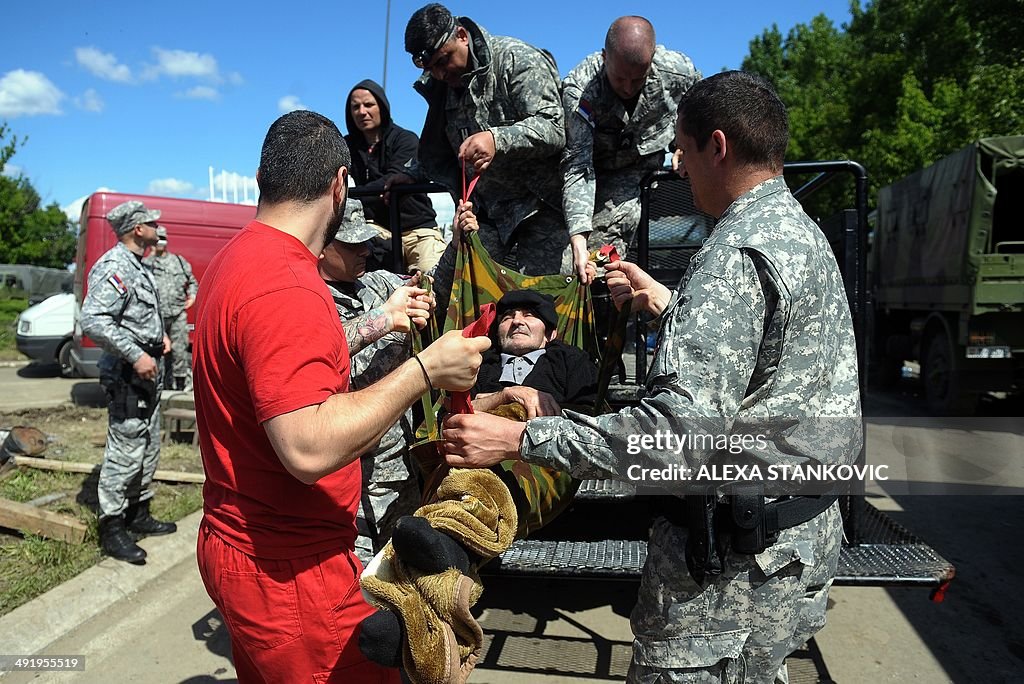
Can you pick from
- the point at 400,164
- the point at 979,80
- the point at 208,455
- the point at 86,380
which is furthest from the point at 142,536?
the point at 979,80

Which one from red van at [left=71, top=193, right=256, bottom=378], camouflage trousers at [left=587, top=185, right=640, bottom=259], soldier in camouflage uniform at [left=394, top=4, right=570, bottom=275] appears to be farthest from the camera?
red van at [left=71, top=193, right=256, bottom=378]

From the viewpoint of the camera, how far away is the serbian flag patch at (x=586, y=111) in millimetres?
3742

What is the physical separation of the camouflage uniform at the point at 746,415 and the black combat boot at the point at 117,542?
3.71m

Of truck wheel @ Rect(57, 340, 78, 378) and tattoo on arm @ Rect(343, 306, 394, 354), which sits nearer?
tattoo on arm @ Rect(343, 306, 394, 354)

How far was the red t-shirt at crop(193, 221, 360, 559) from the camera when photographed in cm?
160

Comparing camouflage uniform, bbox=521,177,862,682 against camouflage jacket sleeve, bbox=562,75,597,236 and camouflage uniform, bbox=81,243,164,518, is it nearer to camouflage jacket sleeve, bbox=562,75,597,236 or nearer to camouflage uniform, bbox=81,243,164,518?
A: camouflage jacket sleeve, bbox=562,75,597,236

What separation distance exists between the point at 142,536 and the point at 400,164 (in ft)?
10.1

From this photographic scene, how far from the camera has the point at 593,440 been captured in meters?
1.78

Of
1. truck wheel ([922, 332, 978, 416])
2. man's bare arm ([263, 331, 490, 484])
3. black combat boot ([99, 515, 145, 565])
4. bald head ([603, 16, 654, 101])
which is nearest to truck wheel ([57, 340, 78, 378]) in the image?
black combat boot ([99, 515, 145, 565])

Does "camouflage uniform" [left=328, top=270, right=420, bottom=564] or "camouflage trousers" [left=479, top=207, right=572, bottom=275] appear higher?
"camouflage trousers" [left=479, top=207, right=572, bottom=275]

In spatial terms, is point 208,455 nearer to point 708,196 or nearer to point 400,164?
point 708,196

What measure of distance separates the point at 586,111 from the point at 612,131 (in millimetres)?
181

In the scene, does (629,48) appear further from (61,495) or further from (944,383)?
(944,383)

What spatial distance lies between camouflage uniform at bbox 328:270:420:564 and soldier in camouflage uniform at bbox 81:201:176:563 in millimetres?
2030
